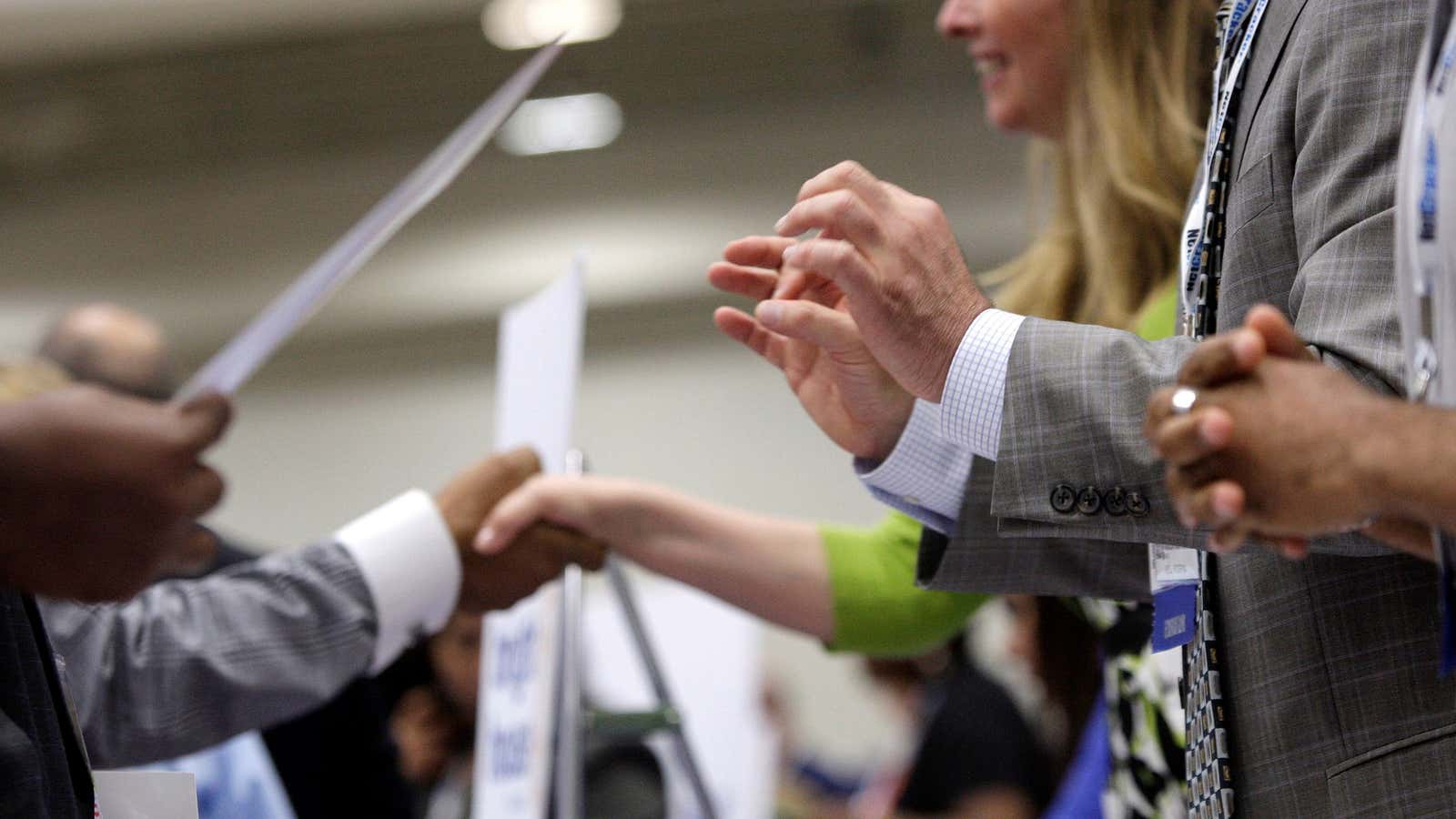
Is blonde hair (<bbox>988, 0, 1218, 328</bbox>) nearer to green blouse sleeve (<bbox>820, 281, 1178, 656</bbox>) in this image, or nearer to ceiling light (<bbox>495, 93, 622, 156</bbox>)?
green blouse sleeve (<bbox>820, 281, 1178, 656</bbox>)

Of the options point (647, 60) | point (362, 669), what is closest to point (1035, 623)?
point (362, 669)

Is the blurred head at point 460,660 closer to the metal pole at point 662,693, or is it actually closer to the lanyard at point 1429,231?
the metal pole at point 662,693

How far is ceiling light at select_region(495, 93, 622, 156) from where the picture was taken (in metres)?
6.61

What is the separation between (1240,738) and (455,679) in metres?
2.96

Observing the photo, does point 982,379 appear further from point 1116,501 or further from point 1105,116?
point 1105,116

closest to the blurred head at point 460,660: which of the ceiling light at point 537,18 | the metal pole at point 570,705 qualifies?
the metal pole at point 570,705

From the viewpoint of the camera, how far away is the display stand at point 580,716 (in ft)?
6.11

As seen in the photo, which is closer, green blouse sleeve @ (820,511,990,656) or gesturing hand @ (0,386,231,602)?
gesturing hand @ (0,386,231,602)

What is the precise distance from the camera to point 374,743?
2.77 metres

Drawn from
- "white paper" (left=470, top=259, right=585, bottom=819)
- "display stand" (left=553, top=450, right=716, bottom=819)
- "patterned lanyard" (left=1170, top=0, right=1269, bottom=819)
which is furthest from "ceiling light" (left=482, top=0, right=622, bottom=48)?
"patterned lanyard" (left=1170, top=0, right=1269, bottom=819)

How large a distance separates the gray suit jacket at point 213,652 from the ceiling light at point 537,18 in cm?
439

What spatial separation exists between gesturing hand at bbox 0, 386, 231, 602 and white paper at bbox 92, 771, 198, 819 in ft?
0.79

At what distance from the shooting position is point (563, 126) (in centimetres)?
677

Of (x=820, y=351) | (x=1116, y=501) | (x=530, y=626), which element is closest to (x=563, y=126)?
(x=530, y=626)
